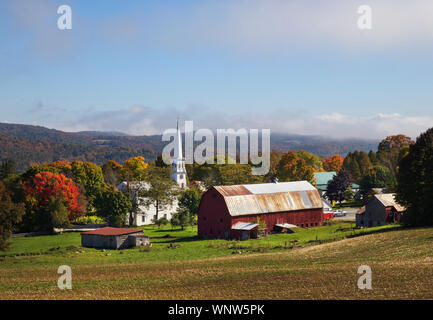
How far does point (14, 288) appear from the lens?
30.0 metres

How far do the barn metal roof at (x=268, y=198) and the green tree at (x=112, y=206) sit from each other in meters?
14.0

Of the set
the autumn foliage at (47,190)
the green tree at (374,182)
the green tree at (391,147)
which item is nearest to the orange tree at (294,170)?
the green tree at (374,182)

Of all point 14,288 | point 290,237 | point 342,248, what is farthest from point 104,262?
point 290,237

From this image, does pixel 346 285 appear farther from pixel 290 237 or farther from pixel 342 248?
pixel 290 237

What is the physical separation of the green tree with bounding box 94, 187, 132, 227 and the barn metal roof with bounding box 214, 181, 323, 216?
14.0 m

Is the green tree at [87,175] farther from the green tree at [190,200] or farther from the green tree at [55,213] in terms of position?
the green tree at [55,213]

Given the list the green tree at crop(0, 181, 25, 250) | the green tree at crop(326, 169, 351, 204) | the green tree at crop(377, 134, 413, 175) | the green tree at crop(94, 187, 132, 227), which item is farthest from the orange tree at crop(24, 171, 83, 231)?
the green tree at crop(377, 134, 413, 175)

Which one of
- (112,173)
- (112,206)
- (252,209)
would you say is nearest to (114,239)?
(112,206)

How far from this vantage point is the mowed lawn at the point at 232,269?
2434cm

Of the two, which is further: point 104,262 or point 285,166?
point 285,166

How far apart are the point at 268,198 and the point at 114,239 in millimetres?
22284

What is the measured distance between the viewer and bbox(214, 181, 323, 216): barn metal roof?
6456cm
